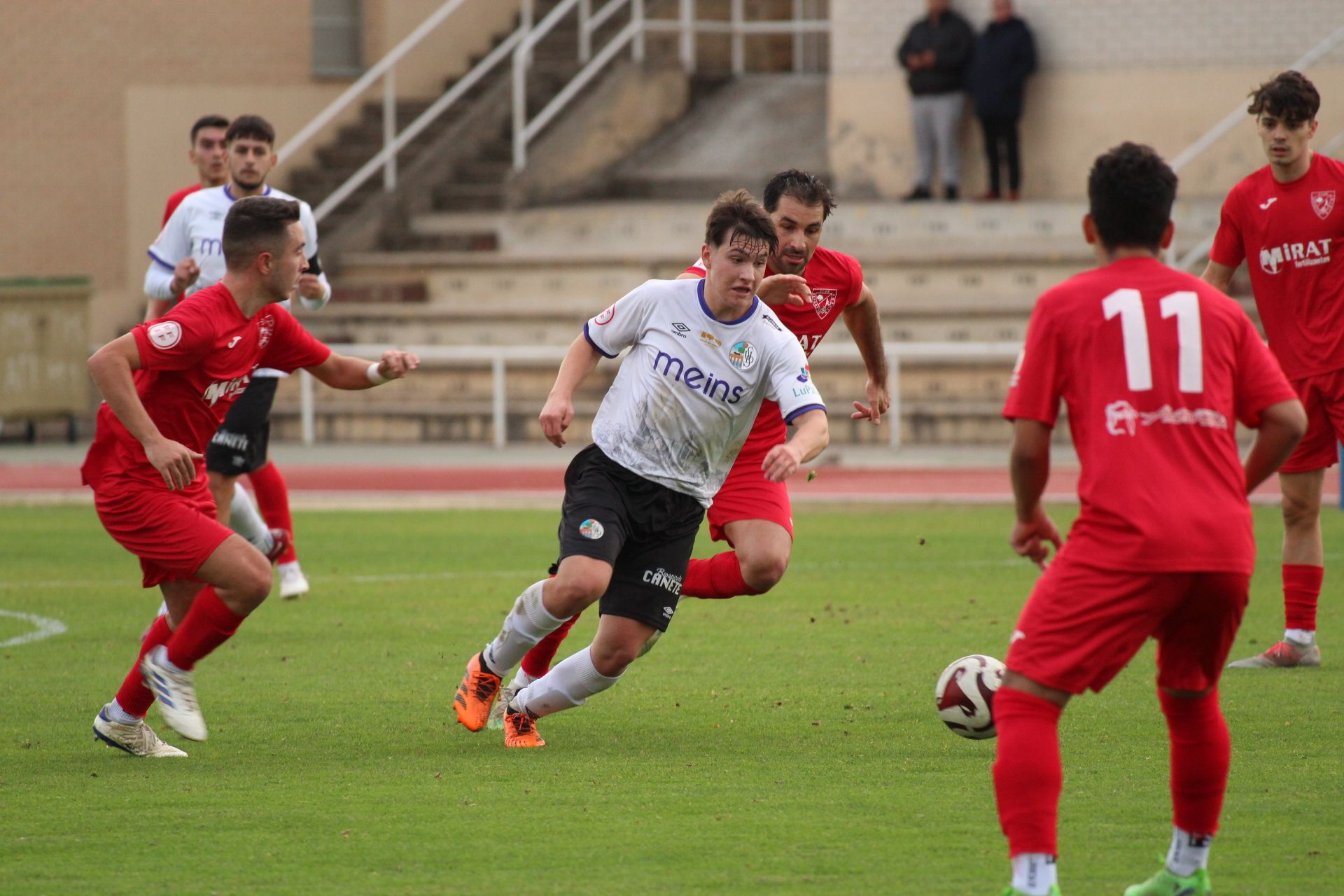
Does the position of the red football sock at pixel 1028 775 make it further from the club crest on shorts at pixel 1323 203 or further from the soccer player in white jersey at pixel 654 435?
the club crest on shorts at pixel 1323 203

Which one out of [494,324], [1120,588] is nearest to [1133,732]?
[1120,588]

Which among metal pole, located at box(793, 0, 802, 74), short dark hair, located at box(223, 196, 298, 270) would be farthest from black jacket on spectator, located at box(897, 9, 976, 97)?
short dark hair, located at box(223, 196, 298, 270)

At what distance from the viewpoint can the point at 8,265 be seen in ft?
70.8

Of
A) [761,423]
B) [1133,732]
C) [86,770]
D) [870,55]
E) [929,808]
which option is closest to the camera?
[929,808]

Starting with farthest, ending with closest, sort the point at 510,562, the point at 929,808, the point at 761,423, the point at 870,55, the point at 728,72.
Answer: the point at 728,72, the point at 870,55, the point at 510,562, the point at 761,423, the point at 929,808

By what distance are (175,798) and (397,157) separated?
748 inches

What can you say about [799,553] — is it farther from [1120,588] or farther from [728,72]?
[728,72]

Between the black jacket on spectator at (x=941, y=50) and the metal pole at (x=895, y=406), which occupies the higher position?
the black jacket on spectator at (x=941, y=50)

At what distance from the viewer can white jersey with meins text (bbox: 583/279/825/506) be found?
621 cm

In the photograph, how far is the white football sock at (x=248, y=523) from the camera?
9320 mm

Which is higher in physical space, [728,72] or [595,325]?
[728,72]

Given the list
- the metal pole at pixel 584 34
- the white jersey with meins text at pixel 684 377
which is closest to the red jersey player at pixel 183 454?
the white jersey with meins text at pixel 684 377

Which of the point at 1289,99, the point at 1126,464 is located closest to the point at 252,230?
the point at 1126,464

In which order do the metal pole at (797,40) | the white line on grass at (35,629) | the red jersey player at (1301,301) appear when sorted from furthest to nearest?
the metal pole at (797,40) < the white line on grass at (35,629) < the red jersey player at (1301,301)
